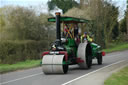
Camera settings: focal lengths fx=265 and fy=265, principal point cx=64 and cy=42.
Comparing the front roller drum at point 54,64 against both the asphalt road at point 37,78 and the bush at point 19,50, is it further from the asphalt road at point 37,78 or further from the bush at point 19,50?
the bush at point 19,50

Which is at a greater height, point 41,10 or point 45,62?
point 41,10

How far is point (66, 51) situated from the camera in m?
14.2

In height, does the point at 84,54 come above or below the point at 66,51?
below

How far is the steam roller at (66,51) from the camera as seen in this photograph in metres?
13.6

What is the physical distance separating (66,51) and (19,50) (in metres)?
14.7

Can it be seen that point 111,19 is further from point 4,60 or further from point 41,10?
point 4,60

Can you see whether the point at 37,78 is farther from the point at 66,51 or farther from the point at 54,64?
the point at 66,51

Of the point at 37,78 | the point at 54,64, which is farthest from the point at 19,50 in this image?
the point at 37,78

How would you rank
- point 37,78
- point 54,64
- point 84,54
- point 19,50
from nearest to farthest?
point 37,78 < point 54,64 < point 84,54 < point 19,50

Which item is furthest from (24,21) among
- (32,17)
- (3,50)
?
(3,50)

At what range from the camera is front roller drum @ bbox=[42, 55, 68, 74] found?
13.4m

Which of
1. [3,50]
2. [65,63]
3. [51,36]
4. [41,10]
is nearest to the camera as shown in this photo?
[65,63]

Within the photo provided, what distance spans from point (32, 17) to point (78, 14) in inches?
429

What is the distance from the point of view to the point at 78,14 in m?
42.3
